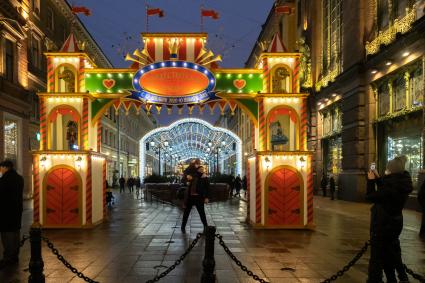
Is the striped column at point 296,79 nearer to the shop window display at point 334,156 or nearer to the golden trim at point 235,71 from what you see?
the golden trim at point 235,71

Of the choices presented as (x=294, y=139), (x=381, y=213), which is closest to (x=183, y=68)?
(x=294, y=139)

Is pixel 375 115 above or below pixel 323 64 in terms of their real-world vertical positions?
below

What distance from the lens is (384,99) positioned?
67.9 ft

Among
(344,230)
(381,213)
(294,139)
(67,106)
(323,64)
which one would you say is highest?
(323,64)

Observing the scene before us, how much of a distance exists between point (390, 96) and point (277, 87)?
8.33 metres

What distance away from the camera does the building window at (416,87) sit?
16763 mm

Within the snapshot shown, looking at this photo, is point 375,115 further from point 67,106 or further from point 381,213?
A: point 381,213

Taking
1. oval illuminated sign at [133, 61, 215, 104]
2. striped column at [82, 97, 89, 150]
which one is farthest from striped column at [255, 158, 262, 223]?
striped column at [82, 97, 89, 150]

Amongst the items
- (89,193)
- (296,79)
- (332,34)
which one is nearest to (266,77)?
(296,79)

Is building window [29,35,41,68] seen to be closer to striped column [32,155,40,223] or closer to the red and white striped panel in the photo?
striped column [32,155,40,223]

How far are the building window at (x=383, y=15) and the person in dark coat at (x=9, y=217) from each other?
1788 centimetres

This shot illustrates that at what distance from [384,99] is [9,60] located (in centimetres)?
1958

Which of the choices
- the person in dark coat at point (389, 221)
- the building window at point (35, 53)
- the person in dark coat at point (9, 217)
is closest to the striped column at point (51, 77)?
the person in dark coat at point (9, 217)

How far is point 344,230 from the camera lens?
12.2 m
